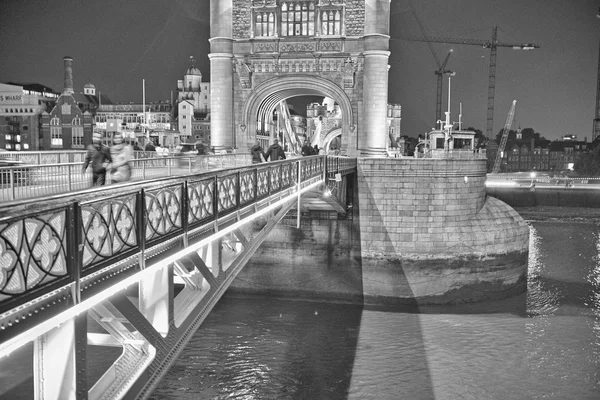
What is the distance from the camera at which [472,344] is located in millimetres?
14898

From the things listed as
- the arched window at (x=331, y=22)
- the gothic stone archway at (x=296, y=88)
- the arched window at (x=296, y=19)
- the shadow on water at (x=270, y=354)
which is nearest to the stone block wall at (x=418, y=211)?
the shadow on water at (x=270, y=354)

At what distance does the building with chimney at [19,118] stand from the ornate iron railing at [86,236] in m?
74.1

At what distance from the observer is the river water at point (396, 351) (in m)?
12.3

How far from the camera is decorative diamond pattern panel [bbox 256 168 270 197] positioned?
32.3ft

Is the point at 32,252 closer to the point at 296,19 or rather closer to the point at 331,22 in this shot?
the point at 331,22

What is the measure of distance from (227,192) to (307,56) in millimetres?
16536

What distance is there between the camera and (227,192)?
8078 mm

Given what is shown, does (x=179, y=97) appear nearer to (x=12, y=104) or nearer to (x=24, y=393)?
(x=12, y=104)

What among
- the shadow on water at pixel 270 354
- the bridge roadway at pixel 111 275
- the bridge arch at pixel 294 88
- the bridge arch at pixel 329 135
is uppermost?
the bridge arch at pixel 294 88

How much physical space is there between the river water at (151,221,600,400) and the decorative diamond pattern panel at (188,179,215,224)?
613 cm

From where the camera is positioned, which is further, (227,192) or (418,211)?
(418,211)

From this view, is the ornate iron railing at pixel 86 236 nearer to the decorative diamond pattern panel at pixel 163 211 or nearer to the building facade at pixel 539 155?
the decorative diamond pattern panel at pixel 163 211

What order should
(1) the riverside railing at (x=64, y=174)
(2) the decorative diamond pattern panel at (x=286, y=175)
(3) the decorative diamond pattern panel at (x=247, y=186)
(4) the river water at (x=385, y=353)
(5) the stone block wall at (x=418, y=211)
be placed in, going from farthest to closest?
(5) the stone block wall at (x=418, y=211)
(4) the river water at (x=385, y=353)
(2) the decorative diamond pattern panel at (x=286, y=175)
(1) the riverside railing at (x=64, y=174)
(3) the decorative diamond pattern panel at (x=247, y=186)

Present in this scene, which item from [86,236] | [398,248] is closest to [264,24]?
[398,248]
